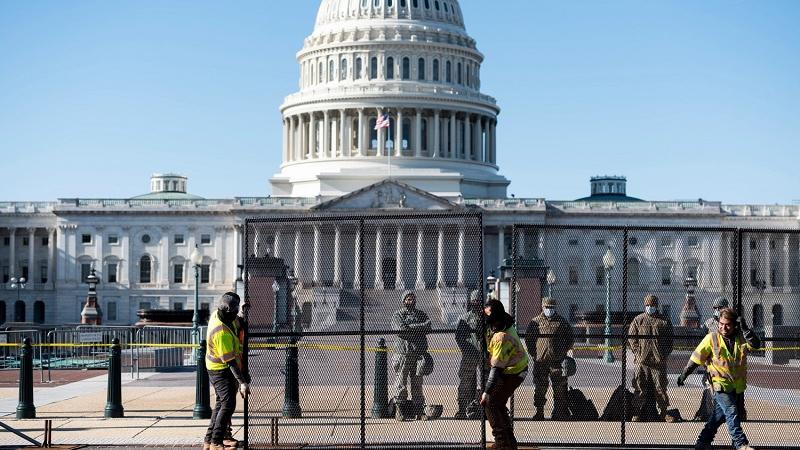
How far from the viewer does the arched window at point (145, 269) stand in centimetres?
11650

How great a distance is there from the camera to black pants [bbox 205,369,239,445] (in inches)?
770

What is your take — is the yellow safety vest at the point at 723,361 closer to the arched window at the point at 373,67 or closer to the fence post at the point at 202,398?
the fence post at the point at 202,398

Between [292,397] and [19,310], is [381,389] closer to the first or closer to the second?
[292,397]

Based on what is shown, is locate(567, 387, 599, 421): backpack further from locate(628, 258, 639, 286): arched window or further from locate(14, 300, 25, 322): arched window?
locate(14, 300, 25, 322): arched window

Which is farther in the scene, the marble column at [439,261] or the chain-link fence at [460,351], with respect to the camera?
the chain-link fence at [460,351]

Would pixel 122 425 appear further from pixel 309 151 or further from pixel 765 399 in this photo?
pixel 309 151

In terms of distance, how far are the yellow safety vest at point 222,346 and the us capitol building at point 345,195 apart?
89240 mm

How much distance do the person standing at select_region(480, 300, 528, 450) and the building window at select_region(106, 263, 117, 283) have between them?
329ft

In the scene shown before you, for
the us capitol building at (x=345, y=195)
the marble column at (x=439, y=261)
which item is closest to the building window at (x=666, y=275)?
the marble column at (x=439, y=261)

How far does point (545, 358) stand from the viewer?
23281 millimetres

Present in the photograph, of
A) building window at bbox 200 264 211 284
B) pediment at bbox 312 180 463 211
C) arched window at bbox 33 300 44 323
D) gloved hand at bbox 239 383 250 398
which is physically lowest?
arched window at bbox 33 300 44 323

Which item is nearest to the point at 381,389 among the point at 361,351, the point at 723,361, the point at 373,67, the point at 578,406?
the point at 578,406

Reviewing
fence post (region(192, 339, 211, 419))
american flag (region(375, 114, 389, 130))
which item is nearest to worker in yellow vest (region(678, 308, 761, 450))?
fence post (region(192, 339, 211, 419))

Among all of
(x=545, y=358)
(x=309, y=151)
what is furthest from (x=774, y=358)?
(x=309, y=151)
